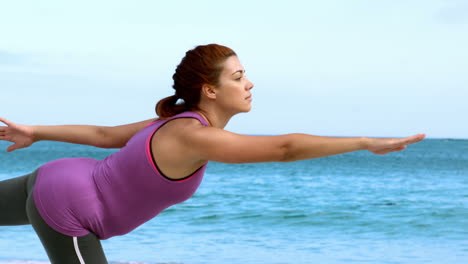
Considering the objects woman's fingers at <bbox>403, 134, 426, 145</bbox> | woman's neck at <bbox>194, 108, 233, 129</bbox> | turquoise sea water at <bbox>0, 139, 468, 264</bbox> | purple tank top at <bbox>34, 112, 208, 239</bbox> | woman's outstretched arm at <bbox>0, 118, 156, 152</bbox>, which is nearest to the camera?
woman's fingers at <bbox>403, 134, 426, 145</bbox>

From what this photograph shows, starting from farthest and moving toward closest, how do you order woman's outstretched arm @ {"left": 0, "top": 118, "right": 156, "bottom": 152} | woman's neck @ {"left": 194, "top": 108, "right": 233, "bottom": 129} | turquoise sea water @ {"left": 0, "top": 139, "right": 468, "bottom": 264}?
turquoise sea water @ {"left": 0, "top": 139, "right": 468, "bottom": 264} → woman's outstretched arm @ {"left": 0, "top": 118, "right": 156, "bottom": 152} → woman's neck @ {"left": 194, "top": 108, "right": 233, "bottom": 129}

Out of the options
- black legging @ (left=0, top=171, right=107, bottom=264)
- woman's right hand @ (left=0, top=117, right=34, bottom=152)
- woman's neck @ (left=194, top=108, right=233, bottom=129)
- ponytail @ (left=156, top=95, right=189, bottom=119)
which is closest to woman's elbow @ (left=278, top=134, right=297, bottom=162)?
woman's neck @ (left=194, top=108, right=233, bottom=129)

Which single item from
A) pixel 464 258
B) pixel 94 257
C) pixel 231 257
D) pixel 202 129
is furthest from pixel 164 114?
pixel 464 258

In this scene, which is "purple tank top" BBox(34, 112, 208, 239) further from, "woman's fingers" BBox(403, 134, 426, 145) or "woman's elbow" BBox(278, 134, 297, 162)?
"woman's fingers" BBox(403, 134, 426, 145)

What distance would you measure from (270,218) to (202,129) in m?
9.93

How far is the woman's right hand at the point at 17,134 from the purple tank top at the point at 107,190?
1.80ft

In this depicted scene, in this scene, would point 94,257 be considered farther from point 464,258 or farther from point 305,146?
point 464,258

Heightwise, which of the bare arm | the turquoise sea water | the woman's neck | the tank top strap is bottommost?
the turquoise sea water

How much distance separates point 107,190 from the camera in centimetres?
227

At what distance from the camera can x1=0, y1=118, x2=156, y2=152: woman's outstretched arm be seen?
2.74 m

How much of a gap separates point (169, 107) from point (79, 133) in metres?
0.57

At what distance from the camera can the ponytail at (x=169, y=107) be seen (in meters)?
2.40

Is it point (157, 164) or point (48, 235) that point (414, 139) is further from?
point (48, 235)

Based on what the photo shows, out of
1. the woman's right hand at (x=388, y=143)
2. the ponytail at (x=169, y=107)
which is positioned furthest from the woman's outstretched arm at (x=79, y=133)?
the woman's right hand at (x=388, y=143)
